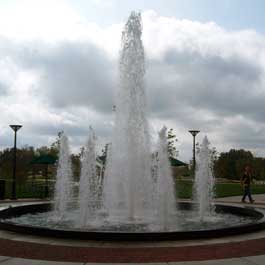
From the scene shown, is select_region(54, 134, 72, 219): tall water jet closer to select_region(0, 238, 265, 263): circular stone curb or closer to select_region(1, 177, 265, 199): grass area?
select_region(0, 238, 265, 263): circular stone curb

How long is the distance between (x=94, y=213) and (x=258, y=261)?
7.72 meters

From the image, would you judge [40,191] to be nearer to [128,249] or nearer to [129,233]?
[129,233]

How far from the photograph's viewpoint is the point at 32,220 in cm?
1303

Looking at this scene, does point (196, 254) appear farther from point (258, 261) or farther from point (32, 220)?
point (32, 220)

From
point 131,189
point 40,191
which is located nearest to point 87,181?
point 131,189

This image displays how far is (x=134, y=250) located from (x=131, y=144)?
6.36 metres

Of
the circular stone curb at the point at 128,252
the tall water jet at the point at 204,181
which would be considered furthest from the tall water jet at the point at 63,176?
the circular stone curb at the point at 128,252

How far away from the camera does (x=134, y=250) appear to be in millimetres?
8398

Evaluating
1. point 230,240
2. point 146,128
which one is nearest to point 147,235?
point 230,240

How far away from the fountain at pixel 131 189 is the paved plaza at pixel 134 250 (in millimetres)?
1092

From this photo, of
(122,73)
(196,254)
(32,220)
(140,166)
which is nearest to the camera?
(196,254)

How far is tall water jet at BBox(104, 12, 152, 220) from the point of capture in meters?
13.9

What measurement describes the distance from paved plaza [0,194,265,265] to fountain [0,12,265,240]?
1092 mm

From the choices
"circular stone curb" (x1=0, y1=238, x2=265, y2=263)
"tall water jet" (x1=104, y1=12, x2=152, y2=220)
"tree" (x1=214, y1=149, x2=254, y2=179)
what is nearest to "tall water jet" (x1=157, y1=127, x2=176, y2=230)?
"tall water jet" (x1=104, y1=12, x2=152, y2=220)
